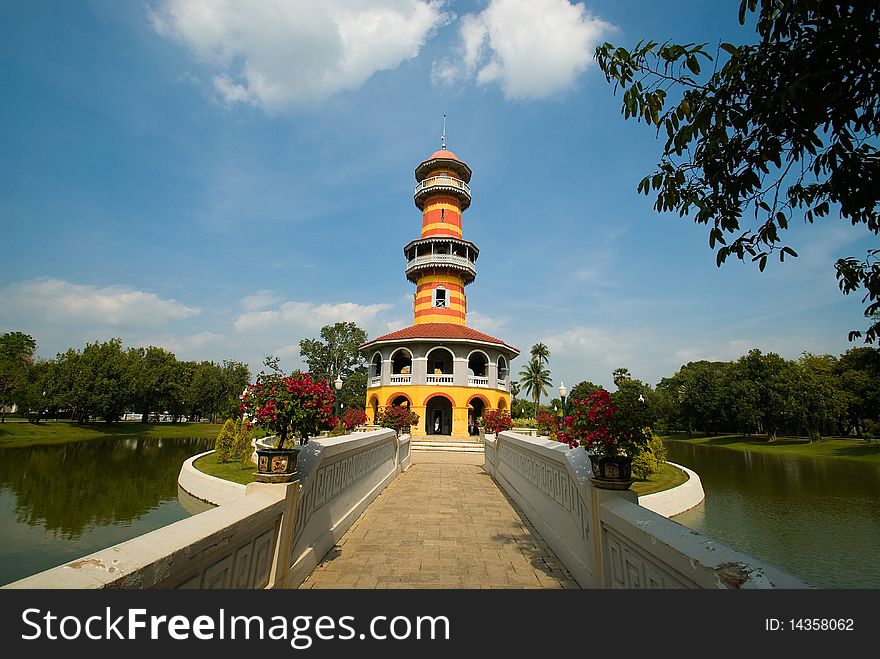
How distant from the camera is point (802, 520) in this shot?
13.4m

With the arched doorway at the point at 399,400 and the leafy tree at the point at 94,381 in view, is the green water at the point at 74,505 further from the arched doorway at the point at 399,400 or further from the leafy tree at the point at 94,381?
the leafy tree at the point at 94,381

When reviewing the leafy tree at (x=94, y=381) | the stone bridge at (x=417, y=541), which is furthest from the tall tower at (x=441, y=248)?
the leafy tree at (x=94, y=381)

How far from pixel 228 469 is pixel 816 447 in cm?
4688

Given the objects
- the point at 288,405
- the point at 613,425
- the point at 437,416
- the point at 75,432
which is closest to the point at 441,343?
the point at 437,416

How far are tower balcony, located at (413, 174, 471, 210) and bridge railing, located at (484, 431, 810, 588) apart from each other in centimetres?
2892

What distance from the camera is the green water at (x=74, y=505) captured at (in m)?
9.33

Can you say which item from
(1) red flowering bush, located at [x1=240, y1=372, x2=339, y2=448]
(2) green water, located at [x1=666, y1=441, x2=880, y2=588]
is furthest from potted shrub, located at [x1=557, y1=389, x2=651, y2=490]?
(2) green water, located at [x1=666, y1=441, x2=880, y2=588]

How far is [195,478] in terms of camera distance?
1555 cm

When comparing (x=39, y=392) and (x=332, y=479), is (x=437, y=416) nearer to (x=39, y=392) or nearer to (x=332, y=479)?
(x=332, y=479)

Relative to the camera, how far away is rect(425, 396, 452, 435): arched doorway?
32.7 m

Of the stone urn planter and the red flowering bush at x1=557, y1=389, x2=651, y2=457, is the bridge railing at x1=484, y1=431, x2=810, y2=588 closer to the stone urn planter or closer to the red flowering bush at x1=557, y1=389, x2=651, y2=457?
the red flowering bush at x1=557, y1=389, x2=651, y2=457

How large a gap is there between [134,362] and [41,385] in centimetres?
793

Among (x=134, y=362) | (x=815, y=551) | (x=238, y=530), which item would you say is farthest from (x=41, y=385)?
(x=815, y=551)

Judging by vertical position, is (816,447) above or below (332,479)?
below
